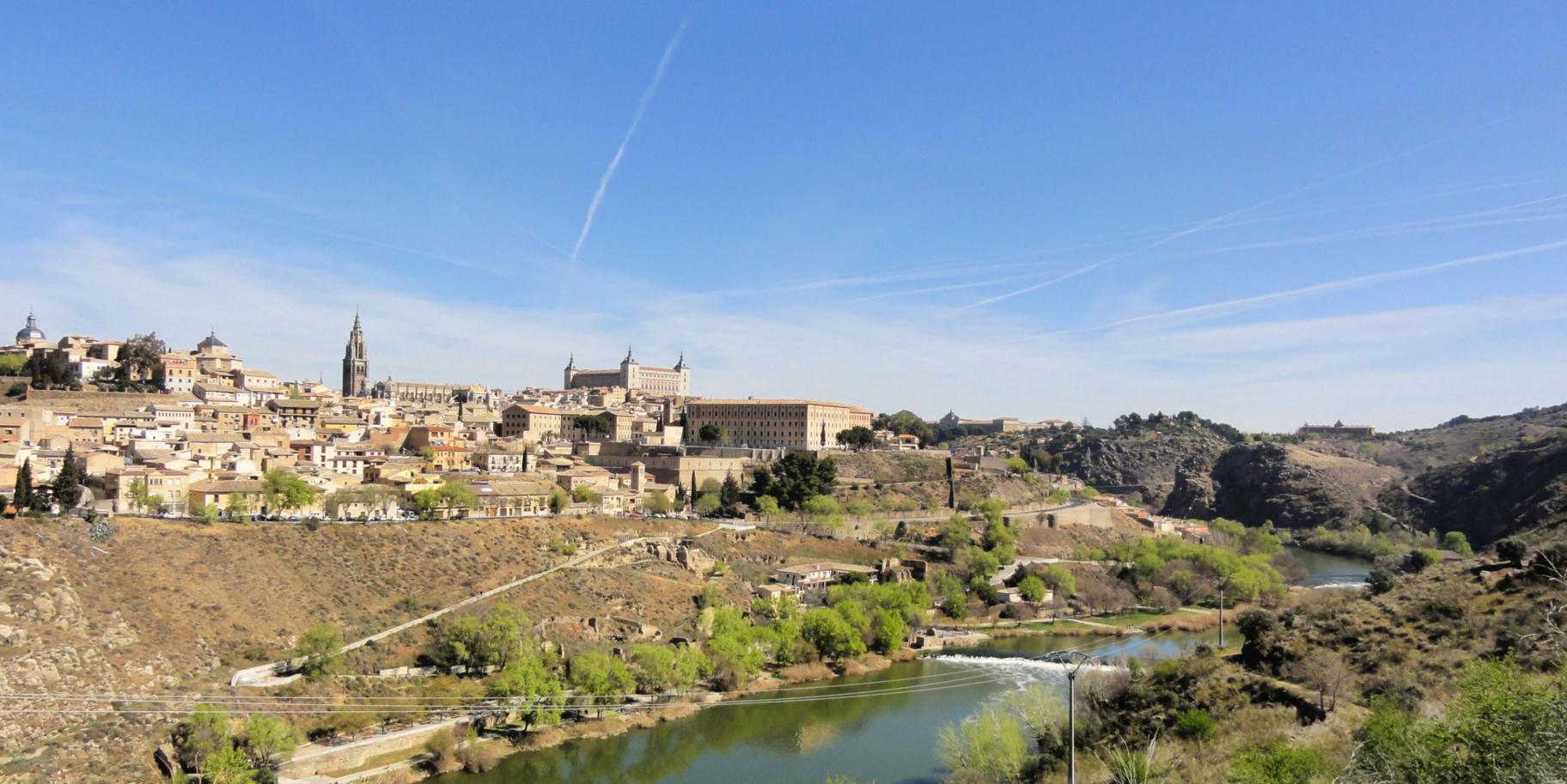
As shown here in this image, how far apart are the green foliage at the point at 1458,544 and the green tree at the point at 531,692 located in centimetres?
5679

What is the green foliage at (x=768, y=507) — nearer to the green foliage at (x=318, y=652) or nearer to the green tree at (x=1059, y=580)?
the green tree at (x=1059, y=580)

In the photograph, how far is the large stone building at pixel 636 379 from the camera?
11675 cm

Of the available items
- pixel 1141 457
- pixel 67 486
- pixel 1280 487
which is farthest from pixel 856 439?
pixel 67 486

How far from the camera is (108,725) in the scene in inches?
779

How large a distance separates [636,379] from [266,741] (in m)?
97.7

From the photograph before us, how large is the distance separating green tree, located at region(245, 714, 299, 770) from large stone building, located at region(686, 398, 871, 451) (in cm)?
5454

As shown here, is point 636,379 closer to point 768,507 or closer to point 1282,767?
point 768,507

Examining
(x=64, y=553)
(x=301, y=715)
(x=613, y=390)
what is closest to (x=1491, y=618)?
(x=301, y=715)

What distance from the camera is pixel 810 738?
2622 cm

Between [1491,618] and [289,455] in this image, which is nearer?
[1491,618]

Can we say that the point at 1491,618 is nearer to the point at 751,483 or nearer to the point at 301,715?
the point at 301,715

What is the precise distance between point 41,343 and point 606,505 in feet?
141

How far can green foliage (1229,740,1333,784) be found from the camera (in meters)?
12.8

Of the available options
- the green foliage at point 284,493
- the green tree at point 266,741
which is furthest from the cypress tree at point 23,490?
the green tree at point 266,741
